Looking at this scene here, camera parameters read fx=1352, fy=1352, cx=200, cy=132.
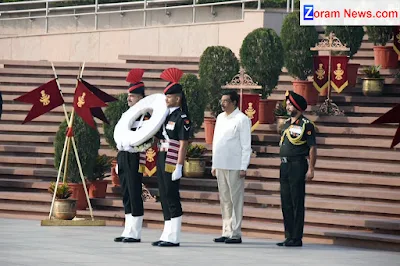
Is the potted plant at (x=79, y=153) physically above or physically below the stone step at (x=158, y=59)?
below

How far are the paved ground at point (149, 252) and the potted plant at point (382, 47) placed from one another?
20.9 feet

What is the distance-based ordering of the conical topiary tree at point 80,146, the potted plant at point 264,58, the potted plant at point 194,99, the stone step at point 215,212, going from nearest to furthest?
the stone step at point 215,212 < the conical topiary tree at point 80,146 < the potted plant at point 194,99 < the potted plant at point 264,58

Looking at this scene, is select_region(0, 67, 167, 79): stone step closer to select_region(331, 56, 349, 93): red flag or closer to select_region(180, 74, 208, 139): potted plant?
select_region(180, 74, 208, 139): potted plant

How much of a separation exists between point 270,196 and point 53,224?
3.01 m

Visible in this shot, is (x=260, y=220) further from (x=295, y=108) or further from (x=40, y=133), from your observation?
(x=40, y=133)

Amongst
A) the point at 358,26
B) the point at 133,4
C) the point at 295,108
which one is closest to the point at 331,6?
the point at 358,26

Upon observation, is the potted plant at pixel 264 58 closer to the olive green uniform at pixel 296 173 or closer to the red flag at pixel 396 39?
the red flag at pixel 396 39

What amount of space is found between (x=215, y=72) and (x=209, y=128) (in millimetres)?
973

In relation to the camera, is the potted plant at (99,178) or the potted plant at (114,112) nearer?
the potted plant at (99,178)

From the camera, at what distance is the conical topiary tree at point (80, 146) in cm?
1919

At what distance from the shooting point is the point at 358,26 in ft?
73.9

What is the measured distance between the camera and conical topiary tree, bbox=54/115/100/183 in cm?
1919

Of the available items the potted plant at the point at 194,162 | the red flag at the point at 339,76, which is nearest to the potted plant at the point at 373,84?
the red flag at the point at 339,76

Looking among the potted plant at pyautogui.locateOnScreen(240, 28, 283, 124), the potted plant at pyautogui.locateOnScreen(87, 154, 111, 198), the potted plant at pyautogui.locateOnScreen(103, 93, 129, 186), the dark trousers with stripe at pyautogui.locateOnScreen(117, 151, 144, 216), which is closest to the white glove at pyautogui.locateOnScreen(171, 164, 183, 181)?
the dark trousers with stripe at pyautogui.locateOnScreen(117, 151, 144, 216)
